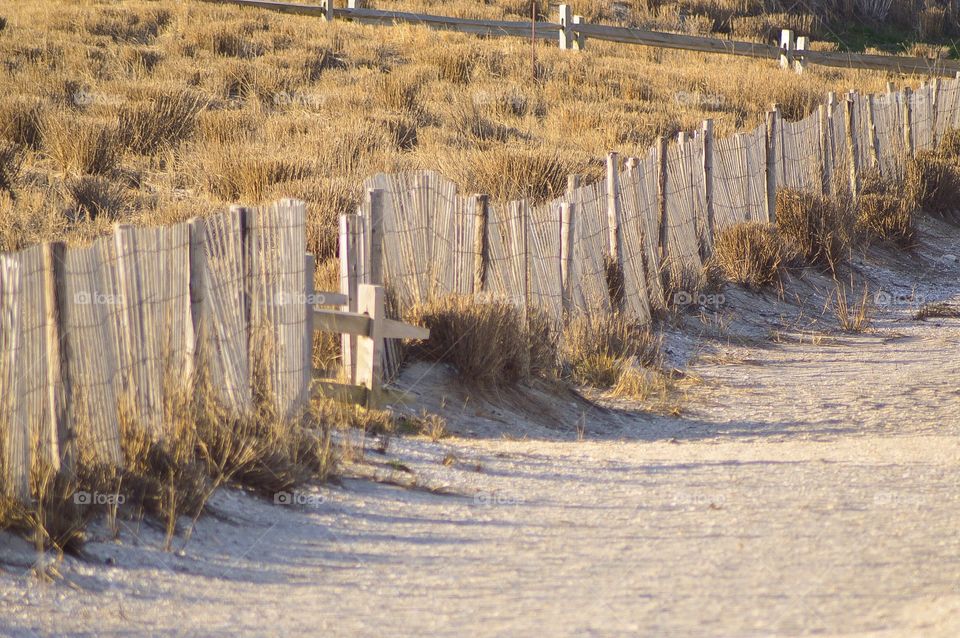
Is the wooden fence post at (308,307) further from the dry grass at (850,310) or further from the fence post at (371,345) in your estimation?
the dry grass at (850,310)

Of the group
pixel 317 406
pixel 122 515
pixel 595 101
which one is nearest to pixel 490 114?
pixel 595 101

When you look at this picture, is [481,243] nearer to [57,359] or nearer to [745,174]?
[57,359]

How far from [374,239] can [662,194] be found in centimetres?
299

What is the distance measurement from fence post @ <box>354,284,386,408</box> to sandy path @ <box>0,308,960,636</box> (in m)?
0.44

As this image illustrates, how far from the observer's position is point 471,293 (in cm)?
593

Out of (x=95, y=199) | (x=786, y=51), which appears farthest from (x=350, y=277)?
(x=786, y=51)

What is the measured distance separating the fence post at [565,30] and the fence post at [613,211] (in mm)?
11370

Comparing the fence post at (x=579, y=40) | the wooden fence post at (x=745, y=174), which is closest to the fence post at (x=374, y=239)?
the wooden fence post at (x=745, y=174)

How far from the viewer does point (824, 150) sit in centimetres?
1045

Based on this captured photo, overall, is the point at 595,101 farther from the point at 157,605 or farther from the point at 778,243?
the point at 157,605

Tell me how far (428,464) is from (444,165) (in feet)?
16.8

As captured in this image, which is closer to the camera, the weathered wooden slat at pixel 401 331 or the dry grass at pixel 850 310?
the weathered wooden slat at pixel 401 331

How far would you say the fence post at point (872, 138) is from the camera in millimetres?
Answer: 11555

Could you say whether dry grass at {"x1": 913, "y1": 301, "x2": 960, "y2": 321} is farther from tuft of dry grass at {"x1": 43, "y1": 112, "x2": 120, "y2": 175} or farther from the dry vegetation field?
tuft of dry grass at {"x1": 43, "y1": 112, "x2": 120, "y2": 175}
